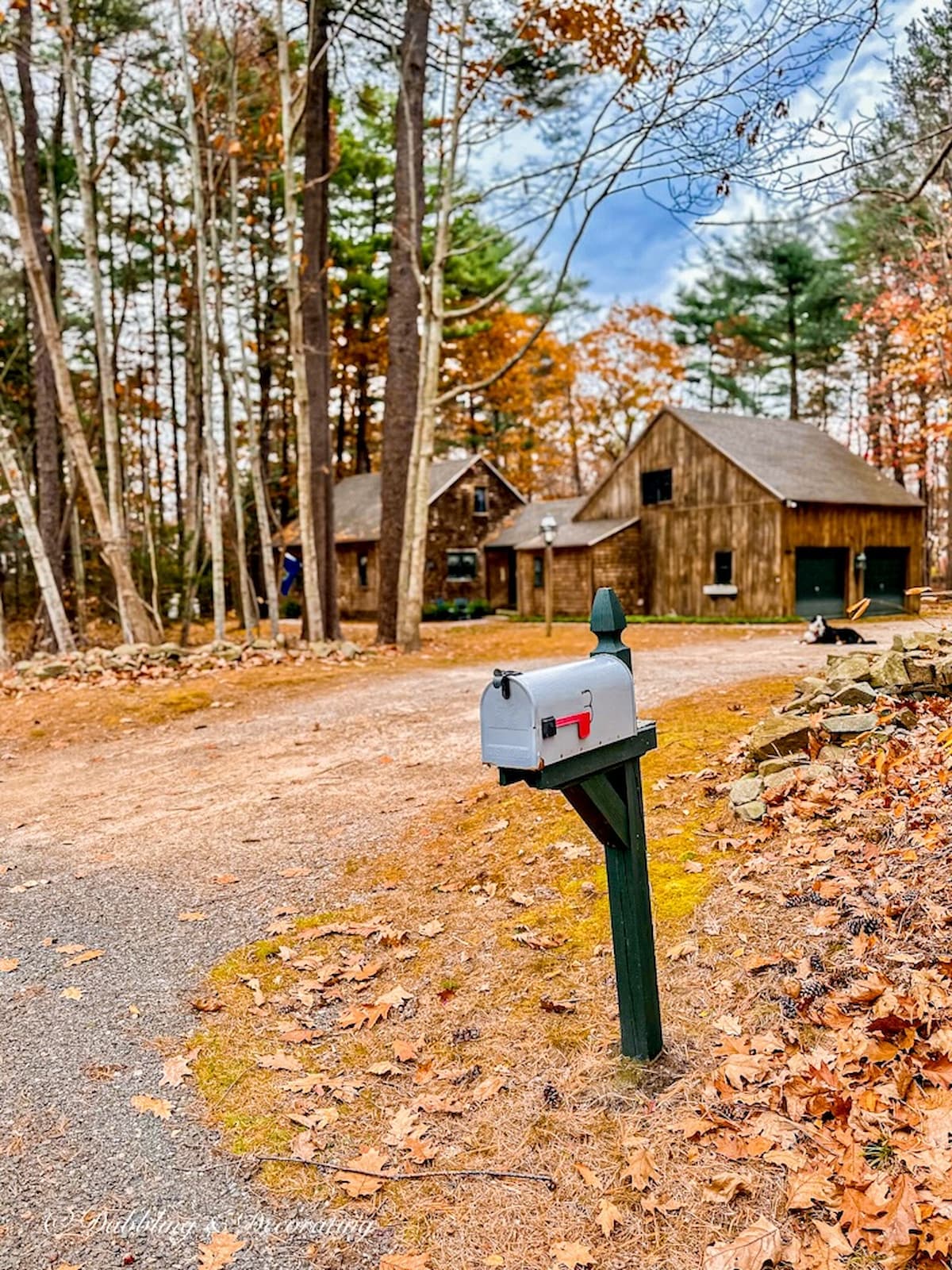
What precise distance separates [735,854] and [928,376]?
20.6 meters

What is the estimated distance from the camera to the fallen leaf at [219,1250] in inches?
86.4

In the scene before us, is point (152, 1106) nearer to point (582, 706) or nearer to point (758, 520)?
point (582, 706)

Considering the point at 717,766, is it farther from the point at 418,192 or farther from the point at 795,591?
the point at 795,591

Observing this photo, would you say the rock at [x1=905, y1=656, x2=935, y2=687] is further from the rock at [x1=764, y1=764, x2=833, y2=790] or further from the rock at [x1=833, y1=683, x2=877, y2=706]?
the rock at [x1=764, y1=764, x2=833, y2=790]

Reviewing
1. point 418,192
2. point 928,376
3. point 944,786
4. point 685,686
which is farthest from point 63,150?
point 944,786

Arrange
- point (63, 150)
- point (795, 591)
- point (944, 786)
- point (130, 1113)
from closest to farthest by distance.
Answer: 1. point (130, 1113)
2. point (944, 786)
3. point (63, 150)
4. point (795, 591)

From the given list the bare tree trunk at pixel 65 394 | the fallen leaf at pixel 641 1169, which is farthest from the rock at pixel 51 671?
the fallen leaf at pixel 641 1169

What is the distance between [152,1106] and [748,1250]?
1894 millimetres

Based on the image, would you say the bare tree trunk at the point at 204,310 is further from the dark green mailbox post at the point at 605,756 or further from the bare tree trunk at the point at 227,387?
the dark green mailbox post at the point at 605,756

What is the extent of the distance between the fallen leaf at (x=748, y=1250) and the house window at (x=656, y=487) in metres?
21.8

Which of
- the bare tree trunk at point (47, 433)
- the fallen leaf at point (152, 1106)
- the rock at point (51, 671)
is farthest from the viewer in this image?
the bare tree trunk at point (47, 433)

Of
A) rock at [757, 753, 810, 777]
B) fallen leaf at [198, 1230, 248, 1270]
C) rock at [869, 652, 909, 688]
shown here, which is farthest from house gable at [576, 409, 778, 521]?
fallen leaf at [198, 1230, 248, 1270]

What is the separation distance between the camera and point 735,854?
4000mm

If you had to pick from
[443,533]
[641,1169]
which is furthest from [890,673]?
[443,533]
